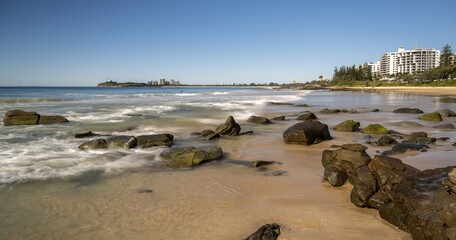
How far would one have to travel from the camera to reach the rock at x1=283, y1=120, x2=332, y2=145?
10.7m

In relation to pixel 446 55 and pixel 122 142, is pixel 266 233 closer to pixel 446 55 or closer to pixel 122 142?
pixel 122 142

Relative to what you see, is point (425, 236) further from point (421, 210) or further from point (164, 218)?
point (164, 218)

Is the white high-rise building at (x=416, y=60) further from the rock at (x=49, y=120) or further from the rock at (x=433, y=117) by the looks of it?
the rock at (x=49, y=120)

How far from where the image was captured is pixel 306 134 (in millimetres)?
10695

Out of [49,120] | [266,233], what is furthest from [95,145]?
[49,120]

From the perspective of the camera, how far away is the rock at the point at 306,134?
421 inches

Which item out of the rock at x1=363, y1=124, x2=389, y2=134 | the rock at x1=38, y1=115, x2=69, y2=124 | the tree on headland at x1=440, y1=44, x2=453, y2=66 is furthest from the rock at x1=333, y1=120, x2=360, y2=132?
the tree on headland at x1=440, y1=44, x2=453, y2=66

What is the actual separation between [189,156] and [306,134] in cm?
422

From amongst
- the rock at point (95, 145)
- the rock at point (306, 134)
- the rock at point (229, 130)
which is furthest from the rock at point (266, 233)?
the rock at point (229, 130)

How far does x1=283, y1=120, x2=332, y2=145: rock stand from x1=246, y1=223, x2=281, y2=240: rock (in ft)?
21.1

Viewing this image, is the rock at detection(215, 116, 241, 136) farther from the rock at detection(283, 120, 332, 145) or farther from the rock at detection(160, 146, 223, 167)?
the rock at detection(160, 146, 223, 167)

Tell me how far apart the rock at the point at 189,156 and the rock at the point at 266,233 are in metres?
4.08

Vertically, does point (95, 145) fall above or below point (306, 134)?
below

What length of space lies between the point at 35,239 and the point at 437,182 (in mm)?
5647
